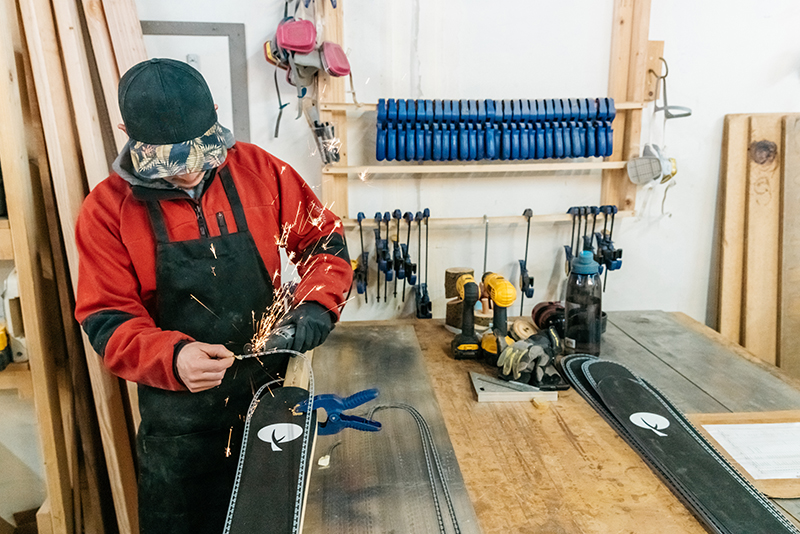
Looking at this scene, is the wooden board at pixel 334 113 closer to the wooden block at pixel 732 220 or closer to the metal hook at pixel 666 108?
the metal hook at pixel 666 108

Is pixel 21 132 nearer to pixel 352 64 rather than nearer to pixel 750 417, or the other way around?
pixel 352 64

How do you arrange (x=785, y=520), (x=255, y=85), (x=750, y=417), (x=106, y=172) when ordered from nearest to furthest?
(x=785, y=520)
(x=750, y=417)
(x=106, y=172)
(x=255, y=85)

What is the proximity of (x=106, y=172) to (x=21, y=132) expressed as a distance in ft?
0.76

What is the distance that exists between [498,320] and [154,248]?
1042mm

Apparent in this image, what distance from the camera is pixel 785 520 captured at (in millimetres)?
948

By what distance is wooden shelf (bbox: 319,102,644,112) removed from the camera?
195 cm

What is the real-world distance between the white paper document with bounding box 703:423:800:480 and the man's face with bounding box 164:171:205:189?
53.6 inches

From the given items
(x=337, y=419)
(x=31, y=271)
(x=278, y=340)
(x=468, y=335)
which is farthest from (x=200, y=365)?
(x=468, y=335)

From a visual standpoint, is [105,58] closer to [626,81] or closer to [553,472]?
[553,472]

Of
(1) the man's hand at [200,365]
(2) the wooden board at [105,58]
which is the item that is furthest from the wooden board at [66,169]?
(1) the man's hand at [200,365]

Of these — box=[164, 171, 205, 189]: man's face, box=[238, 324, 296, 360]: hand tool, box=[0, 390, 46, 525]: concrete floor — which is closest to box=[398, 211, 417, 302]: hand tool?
box=[238, 324, 296, 360]: hand tool

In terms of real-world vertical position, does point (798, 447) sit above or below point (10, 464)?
above

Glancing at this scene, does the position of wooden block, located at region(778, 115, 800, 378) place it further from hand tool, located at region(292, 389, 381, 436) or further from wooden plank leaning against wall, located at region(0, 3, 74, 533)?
wooden plank leaning against wall, located at region(0, 3, 74, 533)

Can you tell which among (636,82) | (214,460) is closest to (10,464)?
(214,460)
